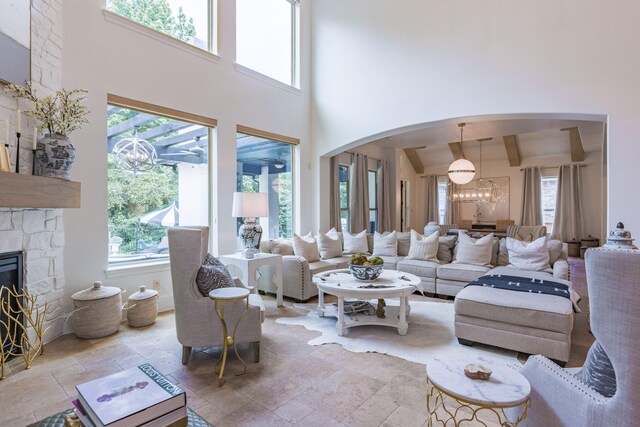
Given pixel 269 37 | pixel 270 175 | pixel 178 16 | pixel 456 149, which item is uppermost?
pixel 269 37

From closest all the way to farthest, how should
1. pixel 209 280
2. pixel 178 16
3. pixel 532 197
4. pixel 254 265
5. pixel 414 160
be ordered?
pixel 209 280 < pixel 254 265 < pixel 178 16 < pixel 532 197 < pixel 414 160

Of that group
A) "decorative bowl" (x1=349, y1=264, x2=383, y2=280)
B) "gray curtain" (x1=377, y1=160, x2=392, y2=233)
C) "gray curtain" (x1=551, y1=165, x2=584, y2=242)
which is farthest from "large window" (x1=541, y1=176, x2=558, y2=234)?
"decorative bowl" (x1=349, y1=264, x2=383, y2=280)

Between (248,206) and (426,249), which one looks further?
(426,249)

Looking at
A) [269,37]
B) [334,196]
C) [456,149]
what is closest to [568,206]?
[456,149]

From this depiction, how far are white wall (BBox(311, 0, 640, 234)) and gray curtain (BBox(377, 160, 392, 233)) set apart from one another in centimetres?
284

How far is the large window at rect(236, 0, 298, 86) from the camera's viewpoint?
5133mm

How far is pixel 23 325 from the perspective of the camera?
2750 mm

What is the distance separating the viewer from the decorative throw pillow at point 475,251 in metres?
4.63

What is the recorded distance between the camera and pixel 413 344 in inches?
119

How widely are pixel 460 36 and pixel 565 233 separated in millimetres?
7447

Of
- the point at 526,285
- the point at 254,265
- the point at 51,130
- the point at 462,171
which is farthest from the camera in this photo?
the point at 462,171

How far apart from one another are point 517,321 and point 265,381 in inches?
82.5

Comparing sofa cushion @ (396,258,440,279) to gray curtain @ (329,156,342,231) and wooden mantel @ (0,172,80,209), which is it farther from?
wooden mantel @ (0,172,80,209)

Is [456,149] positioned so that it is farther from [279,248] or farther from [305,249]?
[279,248]
